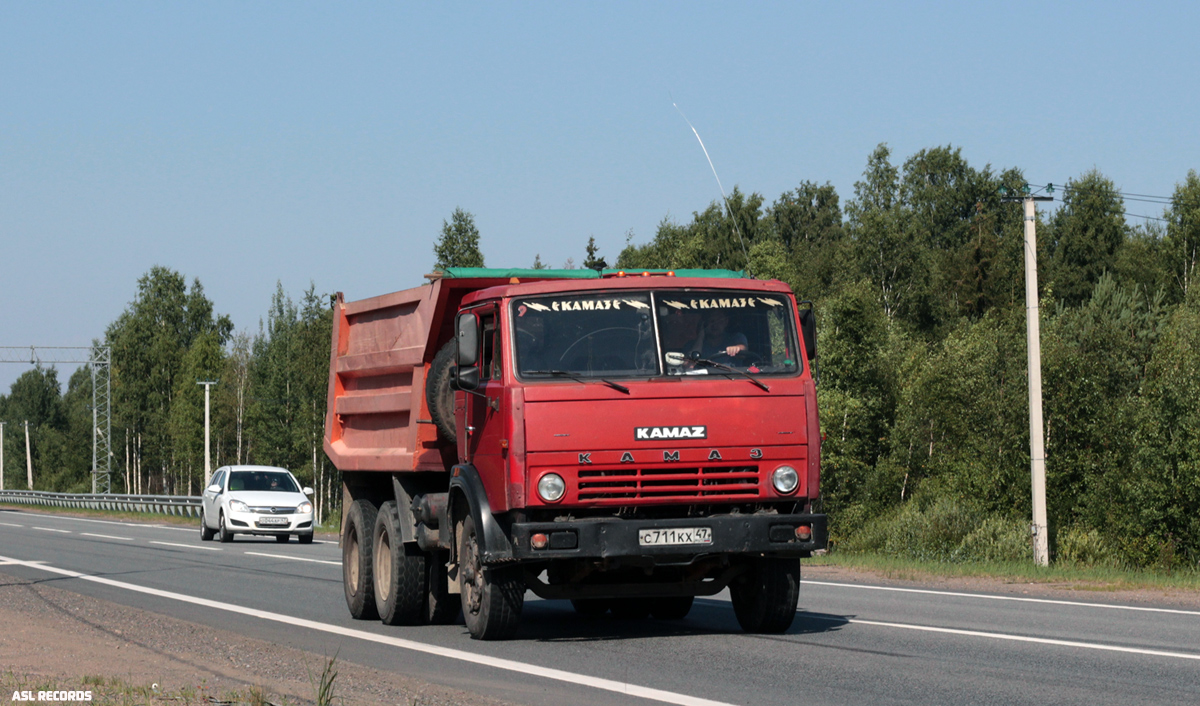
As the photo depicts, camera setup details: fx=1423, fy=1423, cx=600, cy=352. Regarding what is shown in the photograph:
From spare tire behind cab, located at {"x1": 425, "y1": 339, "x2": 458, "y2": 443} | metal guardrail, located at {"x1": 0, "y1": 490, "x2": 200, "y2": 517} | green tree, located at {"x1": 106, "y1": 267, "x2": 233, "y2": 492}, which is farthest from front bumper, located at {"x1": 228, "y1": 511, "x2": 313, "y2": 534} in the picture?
green tree, located at {"x1": 106, "y1": 267, "x2": 233, "y2": 492}

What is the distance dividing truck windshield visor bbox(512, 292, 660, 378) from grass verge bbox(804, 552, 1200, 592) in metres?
8.47

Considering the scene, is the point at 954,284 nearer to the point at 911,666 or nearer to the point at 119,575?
the point at 119,575

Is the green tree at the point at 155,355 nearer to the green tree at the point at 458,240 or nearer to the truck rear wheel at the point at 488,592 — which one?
the green tree at the point at 458,240

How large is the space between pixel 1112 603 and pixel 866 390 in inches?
1893

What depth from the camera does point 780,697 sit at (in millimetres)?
8000

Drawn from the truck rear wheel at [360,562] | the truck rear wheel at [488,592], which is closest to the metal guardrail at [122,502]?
the truck rear wheel at [360,562]

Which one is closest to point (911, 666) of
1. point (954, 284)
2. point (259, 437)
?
point (954, 284)

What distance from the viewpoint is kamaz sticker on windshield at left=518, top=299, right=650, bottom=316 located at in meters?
10.6

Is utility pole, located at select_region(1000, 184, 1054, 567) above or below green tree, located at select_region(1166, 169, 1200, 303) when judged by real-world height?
below

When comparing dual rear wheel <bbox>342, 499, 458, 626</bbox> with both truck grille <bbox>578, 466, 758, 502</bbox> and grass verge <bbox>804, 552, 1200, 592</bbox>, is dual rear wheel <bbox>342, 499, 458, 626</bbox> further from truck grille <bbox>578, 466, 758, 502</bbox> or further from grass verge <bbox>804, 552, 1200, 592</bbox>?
grass verge <bbox>804, 552, 1200, 592</bbox>

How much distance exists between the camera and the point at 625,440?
10102 mm

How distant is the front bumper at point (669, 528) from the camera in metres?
9.99

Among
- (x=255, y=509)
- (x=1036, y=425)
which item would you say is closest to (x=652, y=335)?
(x=1036, y=425)

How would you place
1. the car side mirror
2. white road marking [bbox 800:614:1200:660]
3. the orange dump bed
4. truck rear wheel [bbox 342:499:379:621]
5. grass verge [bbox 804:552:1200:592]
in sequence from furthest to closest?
grass verge [bbox 804:552:1200:592] < truck rear wheel [bbox 342:499:379:621] < the orange dump bed < the car side mirror < white road marking [bbox 800:614:1200:660]
